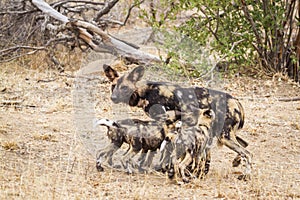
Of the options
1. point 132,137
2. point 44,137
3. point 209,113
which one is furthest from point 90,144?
point 209,113

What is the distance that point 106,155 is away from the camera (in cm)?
451

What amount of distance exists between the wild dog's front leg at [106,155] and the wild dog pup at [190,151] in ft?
1.59

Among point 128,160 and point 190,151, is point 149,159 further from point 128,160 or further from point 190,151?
point 190,151

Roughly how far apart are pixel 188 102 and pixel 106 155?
79 cm

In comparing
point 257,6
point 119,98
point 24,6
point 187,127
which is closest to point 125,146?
point 119,98

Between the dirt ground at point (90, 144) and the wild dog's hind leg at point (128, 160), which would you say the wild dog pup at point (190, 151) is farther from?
the wild dog's hind leg at point (128, 160)

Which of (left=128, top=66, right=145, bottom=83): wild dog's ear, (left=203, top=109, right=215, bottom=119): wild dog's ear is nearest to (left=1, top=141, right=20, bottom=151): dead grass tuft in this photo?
(left=128, top=66, right=145, bottom=83): wild dog's ear

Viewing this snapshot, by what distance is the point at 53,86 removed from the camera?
25.2 ft

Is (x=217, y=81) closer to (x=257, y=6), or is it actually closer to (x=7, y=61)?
(x=257, y=6)

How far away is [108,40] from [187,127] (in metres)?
3.89

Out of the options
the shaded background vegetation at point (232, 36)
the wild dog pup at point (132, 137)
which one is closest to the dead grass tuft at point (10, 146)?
the wild dog pup at point (132, 137)

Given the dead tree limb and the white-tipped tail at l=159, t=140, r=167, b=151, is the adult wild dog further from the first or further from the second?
the dead tree limb

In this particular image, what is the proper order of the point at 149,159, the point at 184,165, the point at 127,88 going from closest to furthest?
the point at 184,165, the point at 149,159, the point at 127,88

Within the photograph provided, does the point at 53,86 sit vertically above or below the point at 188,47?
below
